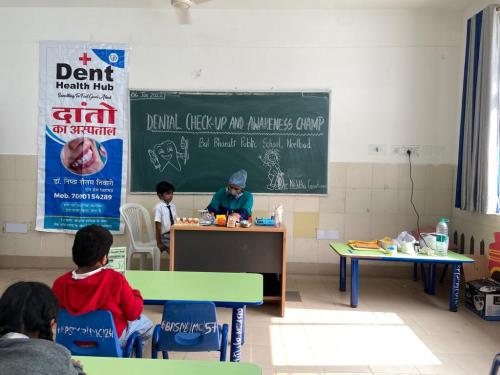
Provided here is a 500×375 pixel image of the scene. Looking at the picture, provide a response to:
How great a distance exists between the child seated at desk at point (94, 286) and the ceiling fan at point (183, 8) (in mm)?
2792

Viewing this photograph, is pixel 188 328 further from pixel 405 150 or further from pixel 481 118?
pixel 405 150

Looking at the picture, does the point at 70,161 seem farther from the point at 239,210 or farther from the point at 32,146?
the point at 239,210

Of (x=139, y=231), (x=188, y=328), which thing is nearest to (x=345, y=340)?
(x=188, y=328)

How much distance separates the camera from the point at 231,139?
522cm

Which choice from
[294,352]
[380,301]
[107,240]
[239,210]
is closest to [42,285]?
[107,240]

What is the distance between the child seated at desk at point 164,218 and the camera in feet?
15.2

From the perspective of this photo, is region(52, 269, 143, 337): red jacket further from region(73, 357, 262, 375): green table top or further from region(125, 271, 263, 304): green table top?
region(73, 357, 262, 375): green table top

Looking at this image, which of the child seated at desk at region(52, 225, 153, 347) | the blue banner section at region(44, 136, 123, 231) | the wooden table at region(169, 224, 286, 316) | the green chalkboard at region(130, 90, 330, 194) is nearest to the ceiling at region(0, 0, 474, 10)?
the green chalkboard at region(130, 90, 330, 194)

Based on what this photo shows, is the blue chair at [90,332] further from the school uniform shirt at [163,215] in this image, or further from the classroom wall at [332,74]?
the classroom wall at [332,74]

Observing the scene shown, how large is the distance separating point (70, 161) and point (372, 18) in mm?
4260

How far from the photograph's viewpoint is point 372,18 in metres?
5.12

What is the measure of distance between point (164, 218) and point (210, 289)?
2423 mm

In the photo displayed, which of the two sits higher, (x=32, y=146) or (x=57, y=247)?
(x=32, y=146)

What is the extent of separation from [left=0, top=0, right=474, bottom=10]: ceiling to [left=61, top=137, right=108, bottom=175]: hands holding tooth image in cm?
170
